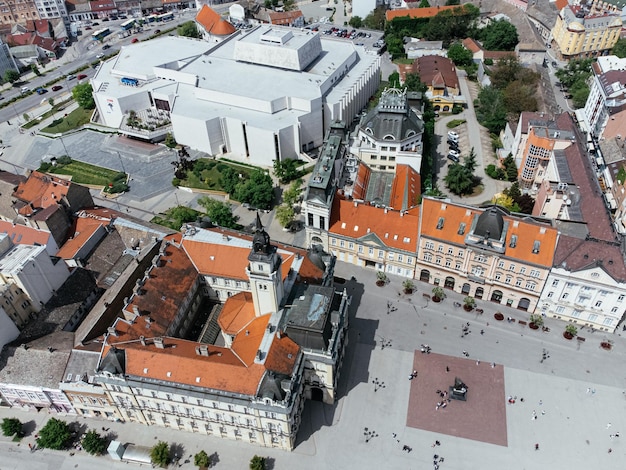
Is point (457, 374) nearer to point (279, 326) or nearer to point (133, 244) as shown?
point (279, 326)

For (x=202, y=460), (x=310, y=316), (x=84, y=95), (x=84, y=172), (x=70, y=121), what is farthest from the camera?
(x=84, y=95)

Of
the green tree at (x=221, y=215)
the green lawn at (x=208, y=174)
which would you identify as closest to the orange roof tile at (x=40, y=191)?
the green tree at (x=221, y=215)

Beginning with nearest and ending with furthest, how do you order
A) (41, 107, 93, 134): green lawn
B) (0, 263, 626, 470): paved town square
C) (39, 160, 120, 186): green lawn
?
(0, 263, 626, 470): paved town square
(39, 160, 120, 186): green lawn
(41, 107, 93, 134): green lawn

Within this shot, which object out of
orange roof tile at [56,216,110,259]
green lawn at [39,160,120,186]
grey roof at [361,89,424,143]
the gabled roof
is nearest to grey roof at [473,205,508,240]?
the gabled roof

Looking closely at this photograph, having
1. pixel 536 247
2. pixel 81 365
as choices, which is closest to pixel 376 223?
pixel 536 247

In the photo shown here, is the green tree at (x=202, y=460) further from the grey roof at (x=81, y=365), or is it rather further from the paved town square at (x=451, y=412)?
the grey roof at (x=81, y=365)

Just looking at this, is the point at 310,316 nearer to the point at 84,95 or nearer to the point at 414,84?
the point at 414,84

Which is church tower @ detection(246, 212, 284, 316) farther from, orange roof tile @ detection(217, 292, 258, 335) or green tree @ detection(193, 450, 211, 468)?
green tree @ detection(193, 450, 211, 468)
